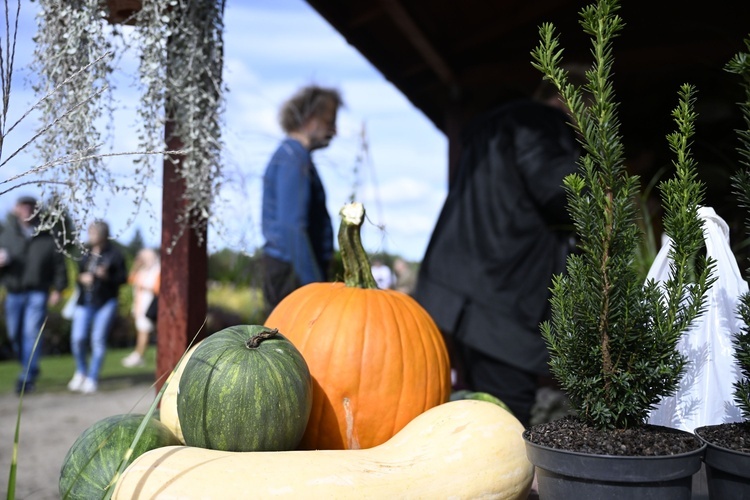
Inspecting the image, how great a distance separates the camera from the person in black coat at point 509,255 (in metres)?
3.00

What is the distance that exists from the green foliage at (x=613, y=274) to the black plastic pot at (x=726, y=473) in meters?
0.12

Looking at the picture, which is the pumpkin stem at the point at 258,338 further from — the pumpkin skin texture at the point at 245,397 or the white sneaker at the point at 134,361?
the white sneaker at the point at 134,361

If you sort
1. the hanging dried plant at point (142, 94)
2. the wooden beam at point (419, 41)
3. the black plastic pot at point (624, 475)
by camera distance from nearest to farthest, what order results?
the black plastic pot at point (624, 475)
the hanging dried plant at point (142, 94)
the wooden beam at point (419, 41)

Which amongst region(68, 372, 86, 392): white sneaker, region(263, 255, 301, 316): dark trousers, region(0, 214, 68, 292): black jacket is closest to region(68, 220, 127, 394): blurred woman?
region(0, 214, 68, 292): black jacket

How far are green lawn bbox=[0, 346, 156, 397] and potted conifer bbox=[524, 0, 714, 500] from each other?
9521 mm

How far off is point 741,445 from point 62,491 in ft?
4.34

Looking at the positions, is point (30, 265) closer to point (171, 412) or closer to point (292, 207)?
point (292, 207)

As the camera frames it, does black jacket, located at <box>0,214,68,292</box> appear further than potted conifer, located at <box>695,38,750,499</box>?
Yes

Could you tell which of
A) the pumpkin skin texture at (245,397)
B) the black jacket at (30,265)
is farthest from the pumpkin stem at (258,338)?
the black jacket at (30,265)

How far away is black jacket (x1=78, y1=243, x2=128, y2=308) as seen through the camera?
28.1 feet

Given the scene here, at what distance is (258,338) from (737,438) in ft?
3.02

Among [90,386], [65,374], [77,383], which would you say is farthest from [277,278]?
[65,374]

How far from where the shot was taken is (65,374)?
37.4 feet

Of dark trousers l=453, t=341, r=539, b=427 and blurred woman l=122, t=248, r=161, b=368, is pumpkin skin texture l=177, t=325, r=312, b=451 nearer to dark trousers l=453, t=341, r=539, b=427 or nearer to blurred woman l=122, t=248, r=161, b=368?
dark trousers l=453, t=341, r=539, b=427
